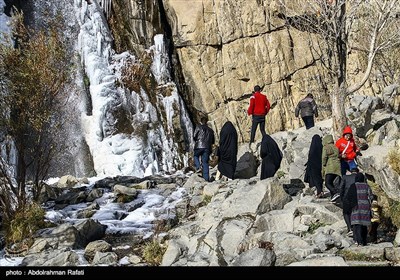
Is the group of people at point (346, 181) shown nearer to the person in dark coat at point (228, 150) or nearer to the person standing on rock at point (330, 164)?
the person standing on rock at point (330, 164)

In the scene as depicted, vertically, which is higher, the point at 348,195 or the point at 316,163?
the point at 316,163

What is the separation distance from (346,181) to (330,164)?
168 cm

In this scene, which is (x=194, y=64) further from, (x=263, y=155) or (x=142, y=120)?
(x=263, y=155)

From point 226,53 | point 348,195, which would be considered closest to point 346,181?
point 348,195

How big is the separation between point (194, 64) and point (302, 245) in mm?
13758

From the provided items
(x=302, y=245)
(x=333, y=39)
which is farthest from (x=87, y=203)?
(x=333, y=39)

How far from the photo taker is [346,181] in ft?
29.4

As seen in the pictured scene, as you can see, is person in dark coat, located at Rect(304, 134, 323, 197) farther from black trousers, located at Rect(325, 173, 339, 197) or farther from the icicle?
the icicle

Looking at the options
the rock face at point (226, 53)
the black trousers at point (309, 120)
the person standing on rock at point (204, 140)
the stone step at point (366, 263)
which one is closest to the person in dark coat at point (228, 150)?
the person standing on rock at point (204, 140)

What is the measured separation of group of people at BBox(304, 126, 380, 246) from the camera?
28.1 feet

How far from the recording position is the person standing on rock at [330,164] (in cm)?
1055

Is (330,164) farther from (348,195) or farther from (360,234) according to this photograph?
(360,234)

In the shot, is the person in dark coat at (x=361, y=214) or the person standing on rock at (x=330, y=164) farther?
the person standing on rock at (x=330, y=164)

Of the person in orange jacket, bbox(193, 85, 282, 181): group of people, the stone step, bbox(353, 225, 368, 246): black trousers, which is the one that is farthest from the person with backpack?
the stone step
